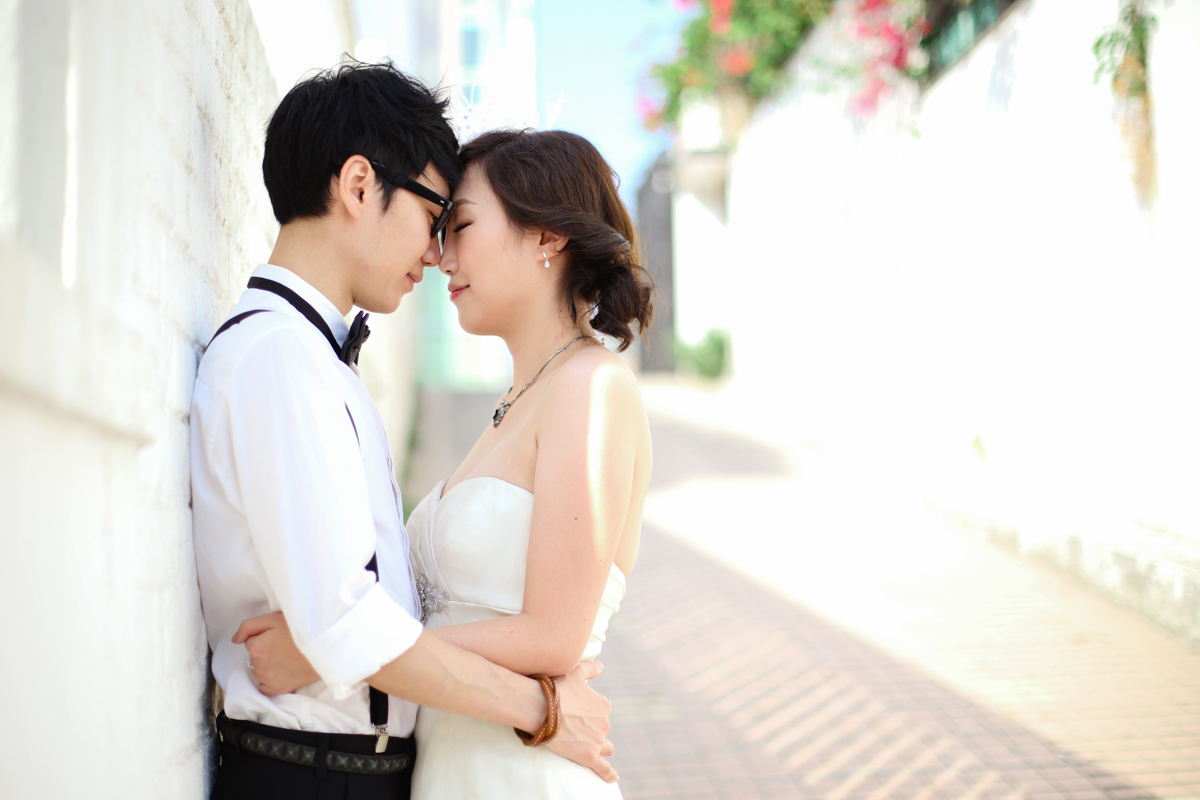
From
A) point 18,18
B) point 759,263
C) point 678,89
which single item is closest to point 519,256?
point 18,18

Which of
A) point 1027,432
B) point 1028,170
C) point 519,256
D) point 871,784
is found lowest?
point 871,784

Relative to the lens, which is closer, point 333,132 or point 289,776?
point 289,776

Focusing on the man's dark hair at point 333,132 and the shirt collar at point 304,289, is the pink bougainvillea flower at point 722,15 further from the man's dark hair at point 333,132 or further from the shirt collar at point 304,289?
the shirt collar at point 304,289

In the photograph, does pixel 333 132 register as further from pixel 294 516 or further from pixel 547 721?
pixel 547 721

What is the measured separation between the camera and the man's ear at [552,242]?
197cm

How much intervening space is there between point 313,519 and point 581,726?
708 mm

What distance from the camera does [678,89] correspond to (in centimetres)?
1402

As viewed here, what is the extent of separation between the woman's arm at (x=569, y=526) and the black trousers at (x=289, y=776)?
248 millimetres

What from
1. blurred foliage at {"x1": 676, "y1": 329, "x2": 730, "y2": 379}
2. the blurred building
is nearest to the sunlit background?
blurred foliage at {"x1": 676, "y1": 329, "x2": 730, "y2": 379}

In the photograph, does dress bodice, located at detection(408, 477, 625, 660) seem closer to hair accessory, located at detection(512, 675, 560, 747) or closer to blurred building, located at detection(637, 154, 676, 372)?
hair accessory, located at detection(512, 675, 560, 747)

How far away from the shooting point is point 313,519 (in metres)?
1.27

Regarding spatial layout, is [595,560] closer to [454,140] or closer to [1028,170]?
[454,140]

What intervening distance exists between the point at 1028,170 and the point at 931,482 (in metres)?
2.75

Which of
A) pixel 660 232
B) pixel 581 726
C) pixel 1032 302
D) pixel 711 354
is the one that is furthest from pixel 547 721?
pixel 660 232
